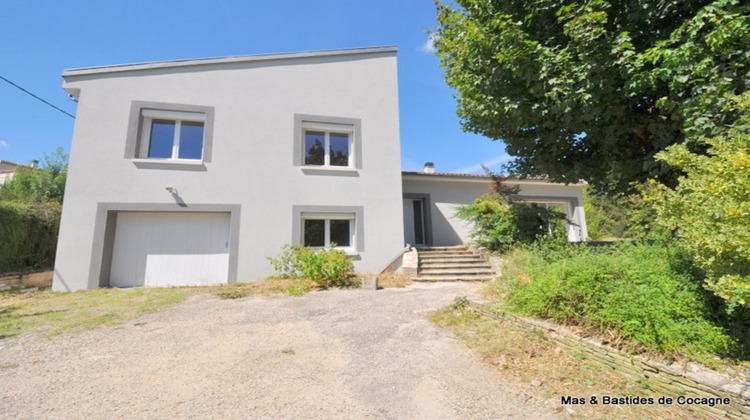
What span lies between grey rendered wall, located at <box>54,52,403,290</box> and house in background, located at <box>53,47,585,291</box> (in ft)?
0.10

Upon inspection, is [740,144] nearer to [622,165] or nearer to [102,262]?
[622,165]

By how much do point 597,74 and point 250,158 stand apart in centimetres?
830

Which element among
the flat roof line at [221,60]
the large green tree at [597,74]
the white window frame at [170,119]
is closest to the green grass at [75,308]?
the white window frame at [170,119]

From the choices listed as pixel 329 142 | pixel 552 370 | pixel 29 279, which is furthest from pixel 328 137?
pixel 29 279

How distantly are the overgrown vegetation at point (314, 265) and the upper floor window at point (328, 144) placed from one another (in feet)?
9.48

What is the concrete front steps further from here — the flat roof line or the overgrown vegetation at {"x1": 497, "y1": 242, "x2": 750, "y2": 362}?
the flat roof line

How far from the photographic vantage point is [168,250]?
8352mm

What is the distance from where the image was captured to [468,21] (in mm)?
5961

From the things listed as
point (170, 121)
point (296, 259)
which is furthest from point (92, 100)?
point (296, 259)

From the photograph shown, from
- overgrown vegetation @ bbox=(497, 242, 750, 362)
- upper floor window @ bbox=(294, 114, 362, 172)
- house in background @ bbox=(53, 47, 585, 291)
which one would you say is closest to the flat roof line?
house in background @ bbox=(53, 47, 585, 291)

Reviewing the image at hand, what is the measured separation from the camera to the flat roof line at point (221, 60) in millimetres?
8375

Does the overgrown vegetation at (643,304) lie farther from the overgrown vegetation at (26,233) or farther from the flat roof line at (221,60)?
the overgrown vegetation at (26,233)

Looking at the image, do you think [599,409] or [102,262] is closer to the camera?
[599,409]

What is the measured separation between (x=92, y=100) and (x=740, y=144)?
1243 centimetres
